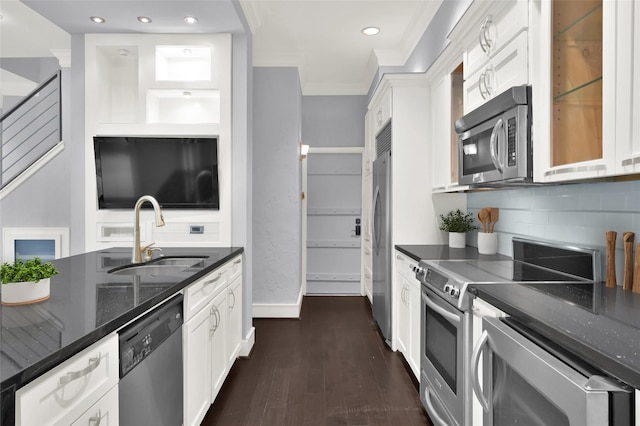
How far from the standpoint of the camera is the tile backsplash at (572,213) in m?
1.59

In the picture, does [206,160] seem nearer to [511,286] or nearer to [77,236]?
[77,236]

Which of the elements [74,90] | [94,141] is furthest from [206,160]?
[74,90]

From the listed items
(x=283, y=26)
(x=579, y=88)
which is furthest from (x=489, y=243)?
(x=283, y=26)

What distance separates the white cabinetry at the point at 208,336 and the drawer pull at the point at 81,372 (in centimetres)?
74

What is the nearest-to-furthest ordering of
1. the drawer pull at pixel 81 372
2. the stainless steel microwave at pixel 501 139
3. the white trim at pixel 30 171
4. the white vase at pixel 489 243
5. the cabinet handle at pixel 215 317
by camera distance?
the drawer pull at pixel 81 372 < the stainless steel microwave at pixel 501 139 < the cabinet handle at pixel 215 317 < the white vase at pixel 489 243 < the white trim at pixel 30 171

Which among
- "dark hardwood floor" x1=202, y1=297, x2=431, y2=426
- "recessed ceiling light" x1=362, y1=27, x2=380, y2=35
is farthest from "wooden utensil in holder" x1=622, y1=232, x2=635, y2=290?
"recessed ceiling light" x1=362, y1=27, x2=380, y2=35

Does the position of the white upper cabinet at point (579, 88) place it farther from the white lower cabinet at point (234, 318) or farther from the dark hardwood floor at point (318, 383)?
the white lower cabinet at point (234, 318)

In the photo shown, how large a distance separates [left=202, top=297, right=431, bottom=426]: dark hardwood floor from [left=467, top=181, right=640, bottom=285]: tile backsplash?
124 cm

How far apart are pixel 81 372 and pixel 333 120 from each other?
4.76m

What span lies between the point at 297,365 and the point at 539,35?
8.79 feet

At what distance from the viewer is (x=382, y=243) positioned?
3607 millimetres

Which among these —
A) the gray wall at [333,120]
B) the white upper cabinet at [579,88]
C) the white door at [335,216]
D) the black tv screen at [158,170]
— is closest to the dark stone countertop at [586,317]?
the white upper cabinet at [579,88]

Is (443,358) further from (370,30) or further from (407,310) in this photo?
(370,30)

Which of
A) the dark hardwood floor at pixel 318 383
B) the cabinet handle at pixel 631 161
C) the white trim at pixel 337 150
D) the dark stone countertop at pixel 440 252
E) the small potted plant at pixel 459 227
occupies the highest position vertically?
the white trim at pixel 337 150
